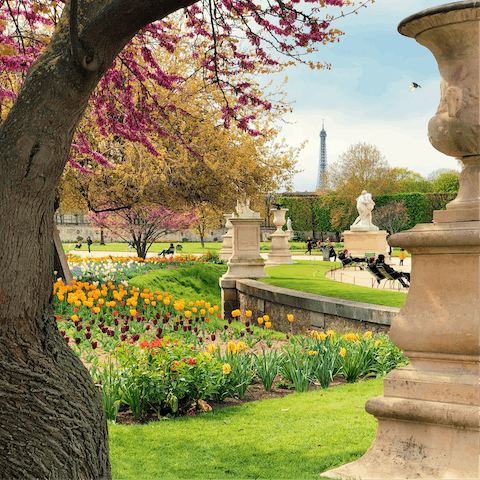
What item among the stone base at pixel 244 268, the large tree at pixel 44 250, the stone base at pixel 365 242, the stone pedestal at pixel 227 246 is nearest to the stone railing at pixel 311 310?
the stone base at pixel 244 268

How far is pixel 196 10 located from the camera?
220 inches

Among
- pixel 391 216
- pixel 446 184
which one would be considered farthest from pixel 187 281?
pixel 446 184

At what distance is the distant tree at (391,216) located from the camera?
42.0 meters

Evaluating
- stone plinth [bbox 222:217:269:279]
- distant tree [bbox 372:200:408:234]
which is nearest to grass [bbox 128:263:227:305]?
stone plinth [bbox 222:217:269:279]

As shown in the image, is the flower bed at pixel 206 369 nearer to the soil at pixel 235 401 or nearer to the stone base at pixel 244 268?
the soil at pixel 235 401

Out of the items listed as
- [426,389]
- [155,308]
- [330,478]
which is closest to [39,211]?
[330,478]

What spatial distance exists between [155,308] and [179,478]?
717 centimetres

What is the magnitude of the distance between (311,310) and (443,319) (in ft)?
18.6

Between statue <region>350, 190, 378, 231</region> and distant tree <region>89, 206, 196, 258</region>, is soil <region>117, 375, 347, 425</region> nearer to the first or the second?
distant tree <region>89, 206, 196, 258</region>

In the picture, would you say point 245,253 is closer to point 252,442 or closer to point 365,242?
point 252,442

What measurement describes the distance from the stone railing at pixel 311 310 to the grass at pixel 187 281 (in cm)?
271

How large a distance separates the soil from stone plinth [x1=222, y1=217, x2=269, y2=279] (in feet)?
25.8

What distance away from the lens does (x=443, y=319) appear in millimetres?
3201

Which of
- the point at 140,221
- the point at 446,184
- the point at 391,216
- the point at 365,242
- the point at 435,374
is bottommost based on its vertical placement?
the point at 435,374
